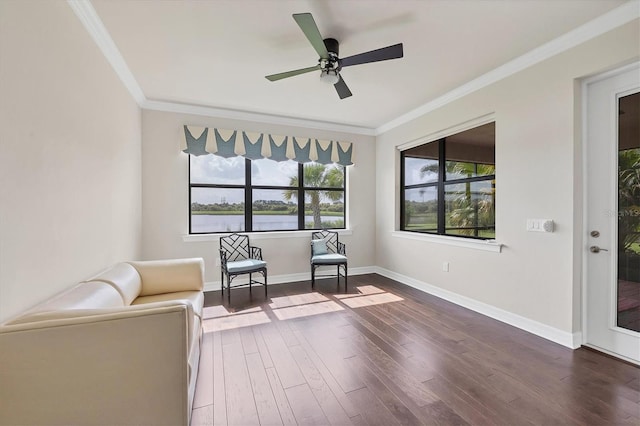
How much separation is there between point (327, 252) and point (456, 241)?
1967mm

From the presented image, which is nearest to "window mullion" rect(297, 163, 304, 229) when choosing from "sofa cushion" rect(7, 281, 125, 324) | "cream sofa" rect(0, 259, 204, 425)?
"sofa cushion" rect(7, 281, 125, 324)

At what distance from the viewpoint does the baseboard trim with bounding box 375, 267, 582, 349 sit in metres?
2.48

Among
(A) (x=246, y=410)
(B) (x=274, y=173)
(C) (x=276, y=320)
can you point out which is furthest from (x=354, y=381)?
(B) (x=274, y=173)

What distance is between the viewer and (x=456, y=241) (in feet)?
11.9

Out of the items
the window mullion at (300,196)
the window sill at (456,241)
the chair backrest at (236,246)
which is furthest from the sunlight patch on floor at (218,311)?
the window sill at (456,241)

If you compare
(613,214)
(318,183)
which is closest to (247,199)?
(318,183)

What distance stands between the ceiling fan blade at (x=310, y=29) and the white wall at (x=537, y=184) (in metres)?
2.03

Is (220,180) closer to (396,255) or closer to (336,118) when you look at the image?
(336,118)

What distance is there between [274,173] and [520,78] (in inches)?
135

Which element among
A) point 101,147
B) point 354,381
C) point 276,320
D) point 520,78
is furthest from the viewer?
point 276,320

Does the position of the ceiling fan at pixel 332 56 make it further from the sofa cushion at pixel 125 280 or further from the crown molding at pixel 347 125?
the sofa cushion at pixel 125 280

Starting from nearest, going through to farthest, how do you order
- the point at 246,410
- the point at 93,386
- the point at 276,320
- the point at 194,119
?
the point at 93,386
the point at 246,410
the point at 276,320
the point at 194,119

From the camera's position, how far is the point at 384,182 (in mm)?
5062

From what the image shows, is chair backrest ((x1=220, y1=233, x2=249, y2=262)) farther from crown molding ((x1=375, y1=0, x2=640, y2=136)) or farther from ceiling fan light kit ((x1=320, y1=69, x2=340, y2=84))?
crown molding ((x1=375, y1=0, x2=640, y2=136))
